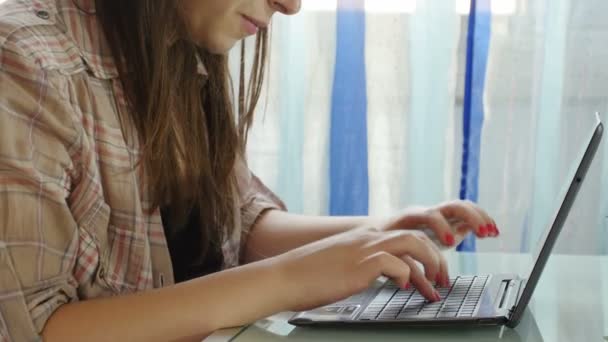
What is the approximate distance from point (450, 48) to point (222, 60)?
0.73 m

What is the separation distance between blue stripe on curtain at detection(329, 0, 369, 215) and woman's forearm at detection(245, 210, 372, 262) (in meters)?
0.62

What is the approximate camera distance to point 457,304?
30.8 inches

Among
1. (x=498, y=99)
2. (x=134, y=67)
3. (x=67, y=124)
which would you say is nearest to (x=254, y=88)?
(x=134, y=67)

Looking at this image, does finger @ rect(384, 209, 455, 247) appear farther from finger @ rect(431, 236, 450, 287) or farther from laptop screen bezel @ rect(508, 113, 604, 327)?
laptop screen bezel @ rect(508, 113, 604, 327)

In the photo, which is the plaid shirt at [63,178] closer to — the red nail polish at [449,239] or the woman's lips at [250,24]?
the woman's lips at [250,24]

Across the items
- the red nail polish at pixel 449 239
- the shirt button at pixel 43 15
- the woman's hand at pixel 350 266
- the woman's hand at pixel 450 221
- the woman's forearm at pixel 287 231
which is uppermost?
the shirt button at pixel 43 15

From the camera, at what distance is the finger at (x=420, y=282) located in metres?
0.79

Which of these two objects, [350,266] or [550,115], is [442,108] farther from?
[350,266]

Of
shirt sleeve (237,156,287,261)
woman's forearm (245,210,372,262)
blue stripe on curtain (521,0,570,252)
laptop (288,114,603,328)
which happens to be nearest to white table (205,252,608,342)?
laptop (288,114,603,328)

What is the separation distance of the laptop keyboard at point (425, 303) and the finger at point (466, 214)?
117 mm

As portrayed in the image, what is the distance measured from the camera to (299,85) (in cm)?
180

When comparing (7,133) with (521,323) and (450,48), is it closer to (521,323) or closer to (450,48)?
(521,323)

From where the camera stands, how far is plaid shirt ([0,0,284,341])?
2.50 feet

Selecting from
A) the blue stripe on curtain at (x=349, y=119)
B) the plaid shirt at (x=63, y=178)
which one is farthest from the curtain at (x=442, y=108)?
the plaid shirt at (x=63, y=178)
